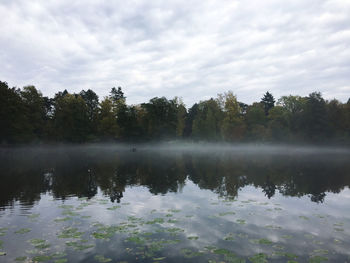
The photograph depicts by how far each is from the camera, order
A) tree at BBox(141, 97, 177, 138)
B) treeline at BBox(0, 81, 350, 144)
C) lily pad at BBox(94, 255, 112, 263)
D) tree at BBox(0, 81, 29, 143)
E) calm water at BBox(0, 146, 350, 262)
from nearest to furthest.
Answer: lily pad at BBox(94, 255, 112, 263), calm water at BBox(0, 146, 350, 262), tree at BBox(0, 81, 29, 143), treeline at BBox(0, 81, 350, 144), tree at BBox(141, 97, 177, 138)

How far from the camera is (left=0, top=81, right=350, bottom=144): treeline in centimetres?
9274

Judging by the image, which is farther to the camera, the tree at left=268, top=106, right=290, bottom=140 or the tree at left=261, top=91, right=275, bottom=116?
the tree at left=261, top=91, right=275, bottom=116

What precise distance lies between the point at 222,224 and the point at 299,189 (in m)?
14.2

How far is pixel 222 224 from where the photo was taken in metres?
14.4

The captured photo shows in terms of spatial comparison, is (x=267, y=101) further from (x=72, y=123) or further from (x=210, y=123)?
(x=72, y=123)

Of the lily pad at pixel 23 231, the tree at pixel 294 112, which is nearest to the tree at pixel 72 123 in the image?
the tree at pixel 294 112

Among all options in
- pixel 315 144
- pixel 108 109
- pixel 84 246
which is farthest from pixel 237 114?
pixel 84 246

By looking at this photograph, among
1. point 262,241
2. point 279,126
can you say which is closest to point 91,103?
point 279,126

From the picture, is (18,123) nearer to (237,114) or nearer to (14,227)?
(14,227)

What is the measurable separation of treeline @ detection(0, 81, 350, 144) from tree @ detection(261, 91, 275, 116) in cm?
1638

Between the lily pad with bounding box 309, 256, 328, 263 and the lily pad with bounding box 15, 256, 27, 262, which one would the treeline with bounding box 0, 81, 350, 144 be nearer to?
the lily pad with bounding box 15, 256, 27, 262

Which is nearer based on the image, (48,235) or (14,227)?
(48,235)

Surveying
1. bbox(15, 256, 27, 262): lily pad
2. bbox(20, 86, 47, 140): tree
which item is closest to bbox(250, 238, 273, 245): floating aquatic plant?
bbox(15, 256, 27, 262): lily pad

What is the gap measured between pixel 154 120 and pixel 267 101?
77685mm
